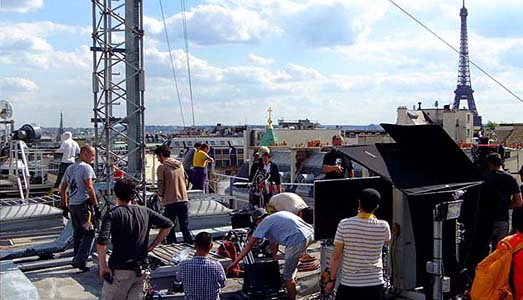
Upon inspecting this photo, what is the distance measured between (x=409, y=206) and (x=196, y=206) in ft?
18.2

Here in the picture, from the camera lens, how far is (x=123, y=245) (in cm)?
500

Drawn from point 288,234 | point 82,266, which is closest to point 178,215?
point 82,266

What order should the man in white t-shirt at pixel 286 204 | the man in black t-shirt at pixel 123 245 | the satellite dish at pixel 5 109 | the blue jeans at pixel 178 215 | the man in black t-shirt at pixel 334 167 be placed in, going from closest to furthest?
the man in black t-shirt at pixel 123 245
the man in white t-shirt at pixel 286 204
the man in black t-shirt at pixel 334 167
the blue jeans at pixel 178 215
the satellite dish at pixel 5 109

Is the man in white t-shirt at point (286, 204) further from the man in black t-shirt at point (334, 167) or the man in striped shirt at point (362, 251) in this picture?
the man in striped shirt at point (362, 251)

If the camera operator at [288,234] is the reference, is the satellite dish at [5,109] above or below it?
above

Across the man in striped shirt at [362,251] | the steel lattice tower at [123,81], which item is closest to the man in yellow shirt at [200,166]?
the steel lattice tower at [123,81]

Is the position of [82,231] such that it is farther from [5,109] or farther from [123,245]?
[5,109]

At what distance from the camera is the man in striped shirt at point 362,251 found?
479 centimetres

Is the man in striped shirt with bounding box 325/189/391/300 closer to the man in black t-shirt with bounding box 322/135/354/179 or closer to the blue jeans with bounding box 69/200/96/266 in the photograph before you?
the man in black t-shirt with bounding box 322/135/354/179

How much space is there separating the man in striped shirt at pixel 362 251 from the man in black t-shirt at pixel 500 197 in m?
2.23

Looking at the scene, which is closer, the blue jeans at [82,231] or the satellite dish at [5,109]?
the blue jeans at [82,231]

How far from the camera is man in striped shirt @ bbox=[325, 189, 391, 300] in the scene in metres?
4.79

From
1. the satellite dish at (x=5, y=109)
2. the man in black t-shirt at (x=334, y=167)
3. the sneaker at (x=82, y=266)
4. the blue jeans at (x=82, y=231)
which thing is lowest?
the sneaker at (x=82, y=266)

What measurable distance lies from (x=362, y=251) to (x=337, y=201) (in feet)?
4.51
